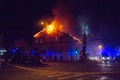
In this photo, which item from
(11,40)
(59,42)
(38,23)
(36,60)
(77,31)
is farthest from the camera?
(77,31)

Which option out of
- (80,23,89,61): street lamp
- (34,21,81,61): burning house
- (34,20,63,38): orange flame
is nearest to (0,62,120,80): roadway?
(80,23,89,61): street lamp

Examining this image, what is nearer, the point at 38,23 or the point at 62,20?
the point at 38,23

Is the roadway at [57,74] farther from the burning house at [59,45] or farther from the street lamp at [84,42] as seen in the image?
the burning house at [59,45]

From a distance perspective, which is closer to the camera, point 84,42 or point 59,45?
point 84,42

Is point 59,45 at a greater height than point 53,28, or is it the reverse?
point 53,28

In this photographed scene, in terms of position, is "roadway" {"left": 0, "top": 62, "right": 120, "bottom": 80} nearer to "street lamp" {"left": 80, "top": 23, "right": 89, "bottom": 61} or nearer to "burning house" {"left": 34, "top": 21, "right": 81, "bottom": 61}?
"street lamp" {"left": 80, "top": 23, "right": 89, "bottom": 61}

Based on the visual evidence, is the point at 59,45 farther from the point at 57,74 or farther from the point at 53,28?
the point at 57,74

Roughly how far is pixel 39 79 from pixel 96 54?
69616mm

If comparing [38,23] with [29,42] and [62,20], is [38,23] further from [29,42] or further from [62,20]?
[62,20]

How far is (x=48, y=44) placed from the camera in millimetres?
77750

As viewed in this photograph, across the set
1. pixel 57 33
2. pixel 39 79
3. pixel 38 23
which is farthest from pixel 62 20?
pixel 39 79

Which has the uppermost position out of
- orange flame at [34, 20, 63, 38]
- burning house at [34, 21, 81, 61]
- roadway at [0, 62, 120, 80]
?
orange flame at [34, 20, 63, 38]

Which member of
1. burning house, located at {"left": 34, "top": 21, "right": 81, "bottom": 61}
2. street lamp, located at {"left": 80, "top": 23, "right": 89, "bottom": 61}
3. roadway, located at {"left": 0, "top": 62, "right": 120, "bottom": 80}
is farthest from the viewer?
burning house, located at {"left": 34, "top": 21, "right": 81, "bottom": 61}

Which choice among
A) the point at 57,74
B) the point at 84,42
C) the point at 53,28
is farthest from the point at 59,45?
the point at 57,74
